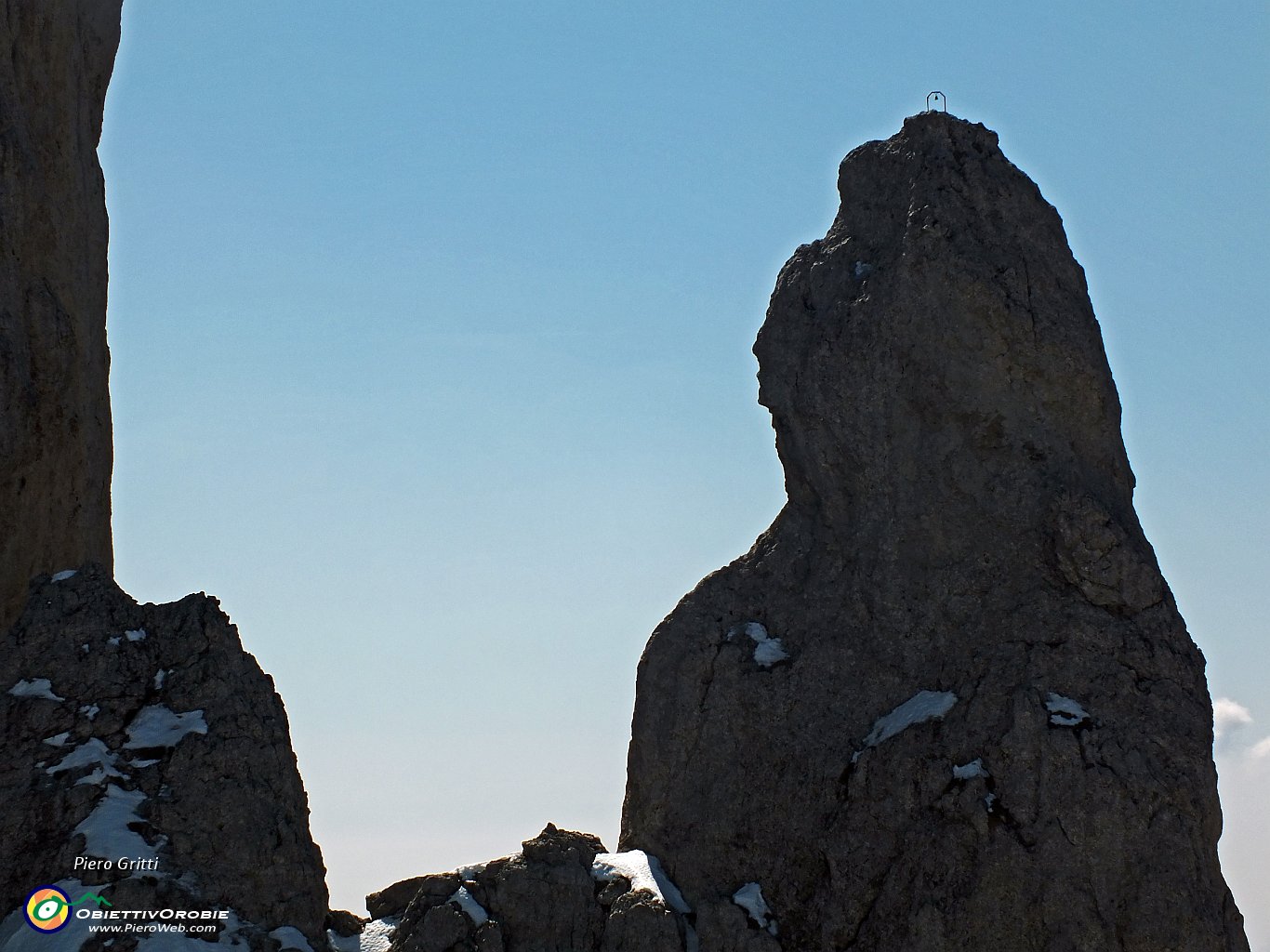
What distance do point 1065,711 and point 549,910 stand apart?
1191cm

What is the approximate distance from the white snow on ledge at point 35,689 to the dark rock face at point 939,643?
45.7ft

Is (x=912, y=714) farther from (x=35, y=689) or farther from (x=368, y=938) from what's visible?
(x=35, y=689)

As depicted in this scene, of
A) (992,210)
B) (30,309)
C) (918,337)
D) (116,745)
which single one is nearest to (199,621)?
(116,745)

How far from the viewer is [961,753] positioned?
33.7 m

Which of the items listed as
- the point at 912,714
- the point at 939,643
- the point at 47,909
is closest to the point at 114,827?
the point at 47,909

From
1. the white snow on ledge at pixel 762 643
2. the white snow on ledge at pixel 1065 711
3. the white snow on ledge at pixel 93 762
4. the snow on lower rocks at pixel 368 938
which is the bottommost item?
the snow on lower rocks at pixel 368 938

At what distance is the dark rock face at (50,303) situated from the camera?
1367 inches

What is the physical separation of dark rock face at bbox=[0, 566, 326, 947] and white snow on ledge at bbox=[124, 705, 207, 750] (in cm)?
3

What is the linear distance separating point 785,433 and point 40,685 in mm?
18451

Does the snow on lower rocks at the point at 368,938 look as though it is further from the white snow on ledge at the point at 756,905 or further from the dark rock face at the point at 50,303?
the dark rock face at the point at 50,303

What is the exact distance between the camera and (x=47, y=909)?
30484 millimetres

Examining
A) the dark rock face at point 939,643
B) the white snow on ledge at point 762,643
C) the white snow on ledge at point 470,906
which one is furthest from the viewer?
the white snow on ledge at point 762,643

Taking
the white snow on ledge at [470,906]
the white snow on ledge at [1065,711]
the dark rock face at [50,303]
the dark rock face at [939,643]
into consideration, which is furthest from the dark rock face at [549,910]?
the dark rock face at [50,303]

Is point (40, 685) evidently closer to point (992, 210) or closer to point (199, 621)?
point (199, 621)
